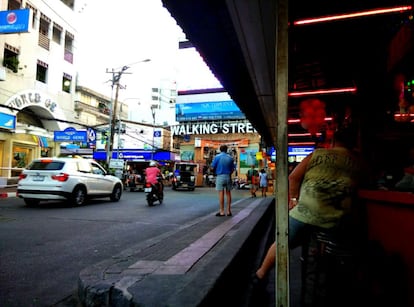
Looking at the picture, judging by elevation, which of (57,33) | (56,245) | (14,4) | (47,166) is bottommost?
(56,245)

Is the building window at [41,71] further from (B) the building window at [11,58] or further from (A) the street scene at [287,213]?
(A) the street scene at [287,213]

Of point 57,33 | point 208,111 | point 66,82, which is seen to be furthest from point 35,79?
point 208,111

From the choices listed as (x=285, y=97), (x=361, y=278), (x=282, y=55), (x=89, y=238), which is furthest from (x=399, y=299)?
(x=89, y=238)

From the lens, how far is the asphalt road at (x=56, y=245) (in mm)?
3215

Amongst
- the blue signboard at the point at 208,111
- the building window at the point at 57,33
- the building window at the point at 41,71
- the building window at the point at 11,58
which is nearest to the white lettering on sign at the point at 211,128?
the blue signboard at the point at 208,111

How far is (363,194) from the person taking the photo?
3.21 m

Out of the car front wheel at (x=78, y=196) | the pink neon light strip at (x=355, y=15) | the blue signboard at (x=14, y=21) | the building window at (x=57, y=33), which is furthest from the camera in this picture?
the building window at (x=57, y=33)

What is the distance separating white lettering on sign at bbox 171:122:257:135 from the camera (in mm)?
42078

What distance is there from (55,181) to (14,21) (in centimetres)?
888

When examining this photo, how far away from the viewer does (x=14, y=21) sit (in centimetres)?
1479

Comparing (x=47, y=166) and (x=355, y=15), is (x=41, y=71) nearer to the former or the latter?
(x=47, y=166)

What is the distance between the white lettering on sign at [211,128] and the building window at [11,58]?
1027 inches

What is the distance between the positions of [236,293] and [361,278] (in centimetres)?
130

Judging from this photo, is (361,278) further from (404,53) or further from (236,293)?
(404,53)
